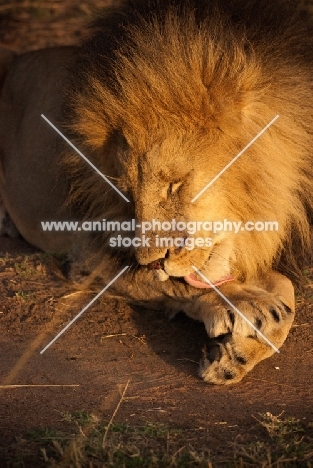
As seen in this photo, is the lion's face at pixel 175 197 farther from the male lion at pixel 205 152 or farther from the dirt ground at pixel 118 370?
the dirt ground at pixel 118 370

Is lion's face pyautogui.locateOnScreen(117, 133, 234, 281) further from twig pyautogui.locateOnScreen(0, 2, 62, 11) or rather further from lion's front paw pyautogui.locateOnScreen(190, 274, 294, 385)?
twig pyautogui.locateOnScreen(0, 2, 62, 11)

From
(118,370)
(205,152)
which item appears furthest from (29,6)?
(118,370)

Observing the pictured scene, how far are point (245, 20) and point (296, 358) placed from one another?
4.37ft

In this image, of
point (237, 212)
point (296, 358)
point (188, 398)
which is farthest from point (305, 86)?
point (188, 398)

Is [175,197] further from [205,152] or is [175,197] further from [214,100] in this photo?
[214,100]

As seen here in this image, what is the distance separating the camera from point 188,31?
11.3 ft

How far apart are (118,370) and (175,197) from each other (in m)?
0.71

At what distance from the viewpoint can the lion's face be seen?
3.32 metres

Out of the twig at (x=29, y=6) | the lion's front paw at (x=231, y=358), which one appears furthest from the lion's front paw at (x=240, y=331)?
the twig at (x=29, y=6)

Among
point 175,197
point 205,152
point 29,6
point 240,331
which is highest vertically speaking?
point 29,6

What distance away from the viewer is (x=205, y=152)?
3.39m

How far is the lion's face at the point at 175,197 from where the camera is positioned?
3.32 m

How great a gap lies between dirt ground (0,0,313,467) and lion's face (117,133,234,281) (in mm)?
443

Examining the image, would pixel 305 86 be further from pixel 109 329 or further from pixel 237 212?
pixel 109 329
